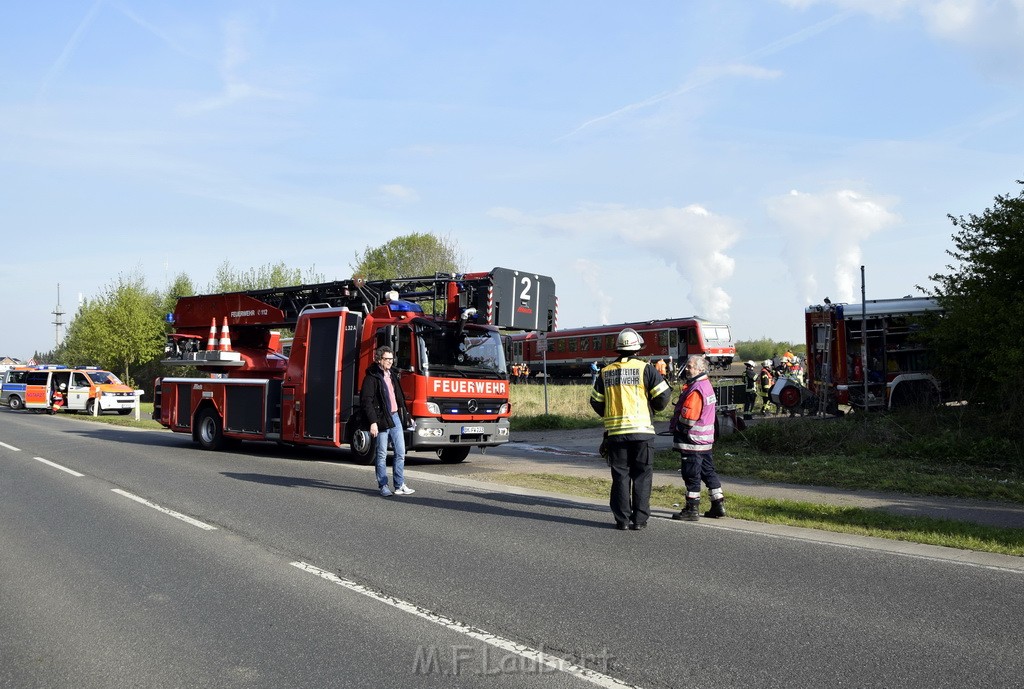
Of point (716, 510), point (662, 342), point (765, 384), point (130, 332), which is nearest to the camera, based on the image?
point (716, 510)

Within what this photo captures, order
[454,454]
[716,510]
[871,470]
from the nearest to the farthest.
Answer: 1. [716,510]
2. [871,470]
3. [454,454]

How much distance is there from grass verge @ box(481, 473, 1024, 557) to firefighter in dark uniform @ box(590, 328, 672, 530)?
1.44 meters

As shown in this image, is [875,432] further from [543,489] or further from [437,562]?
[437,562]

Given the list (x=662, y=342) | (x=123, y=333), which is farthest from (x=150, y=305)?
(x=662, y=342)

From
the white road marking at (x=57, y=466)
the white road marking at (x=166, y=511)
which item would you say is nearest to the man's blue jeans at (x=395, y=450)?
the white road marking at (x=166, y=511)

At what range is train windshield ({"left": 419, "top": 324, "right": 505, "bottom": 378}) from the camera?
15.0m

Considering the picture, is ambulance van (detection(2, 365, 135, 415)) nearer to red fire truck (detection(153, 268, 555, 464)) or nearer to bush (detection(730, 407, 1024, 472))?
red fire truck (detection(153, 268, 555, 464))

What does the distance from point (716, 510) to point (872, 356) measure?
48.8 feet

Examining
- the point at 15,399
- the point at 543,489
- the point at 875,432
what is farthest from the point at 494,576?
the point at 15,399

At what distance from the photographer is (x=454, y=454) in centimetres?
1645

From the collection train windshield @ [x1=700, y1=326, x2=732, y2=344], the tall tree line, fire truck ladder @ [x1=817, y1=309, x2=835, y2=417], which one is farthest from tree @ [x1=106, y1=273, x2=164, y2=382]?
fire truck ladder @ [x1=817, y1=309, x2=835, y2=417]

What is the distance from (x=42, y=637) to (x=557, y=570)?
355cm

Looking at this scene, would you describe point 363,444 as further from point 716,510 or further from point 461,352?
point 716,510

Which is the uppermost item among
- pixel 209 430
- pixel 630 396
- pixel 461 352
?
pixel 461 352
